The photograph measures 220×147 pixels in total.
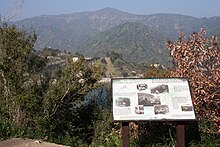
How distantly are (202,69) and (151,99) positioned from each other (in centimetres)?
240

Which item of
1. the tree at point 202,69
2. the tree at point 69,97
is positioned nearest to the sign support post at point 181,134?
the tree at point 202,69

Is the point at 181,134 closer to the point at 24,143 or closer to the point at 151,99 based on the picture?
the point at 151,99

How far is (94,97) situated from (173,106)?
5.54 meters

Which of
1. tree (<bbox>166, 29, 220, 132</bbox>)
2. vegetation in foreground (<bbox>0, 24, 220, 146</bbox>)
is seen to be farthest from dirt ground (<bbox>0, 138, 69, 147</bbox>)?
tree (<bbox>166, 29, 220, 132</bbox>)

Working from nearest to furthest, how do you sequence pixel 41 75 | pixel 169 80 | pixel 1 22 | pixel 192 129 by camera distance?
pixel 169 80 → pixel 192 129 → pixel 1 22 → pixel 41 75

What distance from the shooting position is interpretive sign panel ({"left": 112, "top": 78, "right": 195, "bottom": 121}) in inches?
221

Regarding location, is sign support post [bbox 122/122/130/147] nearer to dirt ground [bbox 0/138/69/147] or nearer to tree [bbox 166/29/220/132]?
dirt ground [bbox 0/138/69/147]

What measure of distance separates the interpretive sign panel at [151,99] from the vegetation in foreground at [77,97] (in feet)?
3.92

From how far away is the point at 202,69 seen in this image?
7.81 meters

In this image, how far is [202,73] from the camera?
7668 millimetres

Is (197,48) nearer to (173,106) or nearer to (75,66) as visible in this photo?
(173,106)

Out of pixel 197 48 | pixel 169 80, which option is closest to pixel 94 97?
pixel 197 48

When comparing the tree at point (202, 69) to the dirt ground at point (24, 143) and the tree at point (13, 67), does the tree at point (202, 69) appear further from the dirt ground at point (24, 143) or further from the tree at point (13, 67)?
the tree at point (13, 67)

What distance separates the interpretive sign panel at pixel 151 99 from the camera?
5.61 metres
